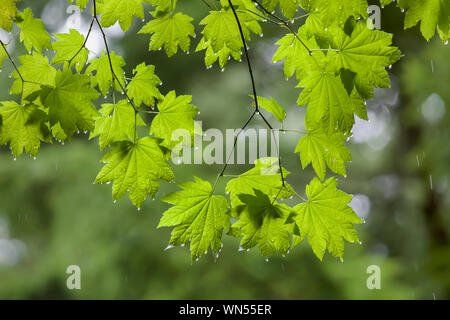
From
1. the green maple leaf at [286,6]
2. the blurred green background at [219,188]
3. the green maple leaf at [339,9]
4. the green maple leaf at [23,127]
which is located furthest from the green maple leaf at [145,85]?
the blurred green background at [219,188]

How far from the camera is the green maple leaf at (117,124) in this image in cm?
108

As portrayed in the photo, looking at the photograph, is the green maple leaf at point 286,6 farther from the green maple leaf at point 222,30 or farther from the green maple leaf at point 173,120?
the green maple leaf at point 173,120

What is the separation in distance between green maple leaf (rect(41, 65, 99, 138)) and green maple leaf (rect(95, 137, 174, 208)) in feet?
0.35

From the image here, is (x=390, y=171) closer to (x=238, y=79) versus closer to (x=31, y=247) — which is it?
(x=238, y=79)

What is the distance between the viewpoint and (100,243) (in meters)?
4.43

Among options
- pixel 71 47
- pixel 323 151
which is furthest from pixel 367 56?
pixel 71 47

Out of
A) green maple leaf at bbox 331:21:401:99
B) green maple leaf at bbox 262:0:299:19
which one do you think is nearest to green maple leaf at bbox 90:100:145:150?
green maple leaf at bbox 262:0:299:19

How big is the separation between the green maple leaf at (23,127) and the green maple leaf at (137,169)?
0.18 m

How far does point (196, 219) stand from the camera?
3.21 ft

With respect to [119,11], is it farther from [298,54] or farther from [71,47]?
[298,54]

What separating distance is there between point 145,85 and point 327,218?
0.63m

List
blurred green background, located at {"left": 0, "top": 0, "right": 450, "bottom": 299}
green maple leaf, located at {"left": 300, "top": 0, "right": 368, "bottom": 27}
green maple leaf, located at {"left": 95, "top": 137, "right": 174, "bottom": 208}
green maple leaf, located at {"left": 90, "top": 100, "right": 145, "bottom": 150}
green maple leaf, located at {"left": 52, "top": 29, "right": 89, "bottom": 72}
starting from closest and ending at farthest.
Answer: green maple leaf, located at {"left": 300, "top": 0, "right": 368, "bottom": 27} → green maple leaf, located at {"left": 95, "top": 137, "right": 174, "bottom": 208} → green maple leaf, located at {"left": 90, "top": 100, "right": 145, "bottom": 150} → green maple leaf, located at {"left": 52, "top": 29, "right": 89, "bottom": 72} → blurred green background, located at {"left": 0, "top": 0, "right": 450, "bottom": 299}

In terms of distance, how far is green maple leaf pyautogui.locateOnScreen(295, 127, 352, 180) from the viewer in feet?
3.33

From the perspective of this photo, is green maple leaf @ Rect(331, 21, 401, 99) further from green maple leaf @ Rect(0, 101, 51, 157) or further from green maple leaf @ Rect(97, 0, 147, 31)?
green maple leaf @ Rect(0, 101, 51, 157)
